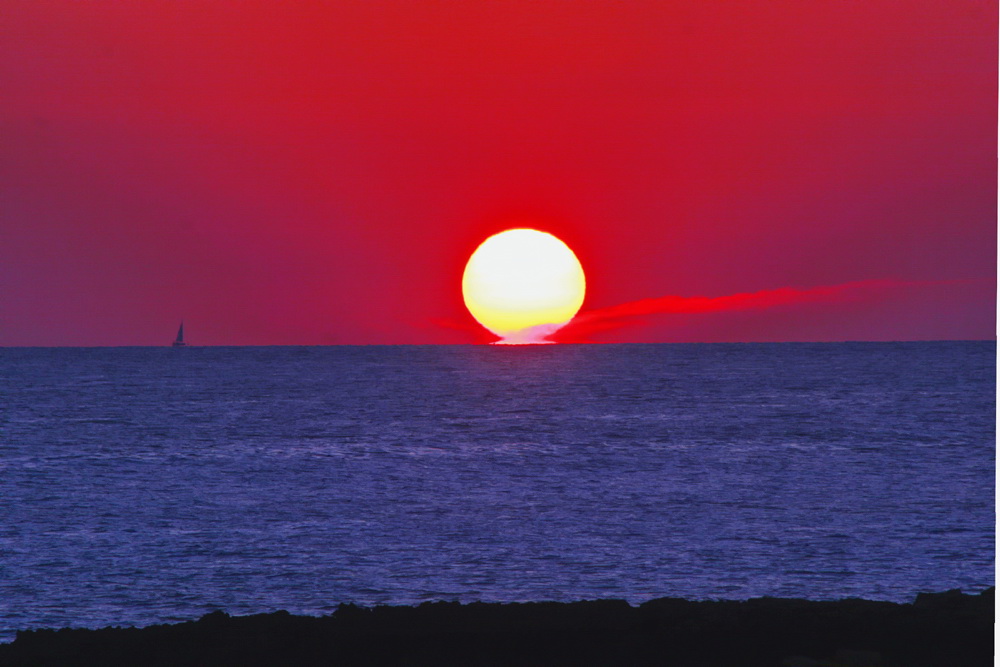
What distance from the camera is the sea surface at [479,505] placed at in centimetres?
2516

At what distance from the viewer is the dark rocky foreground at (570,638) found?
15.2m

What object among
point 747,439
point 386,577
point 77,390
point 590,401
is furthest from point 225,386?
point 386,577

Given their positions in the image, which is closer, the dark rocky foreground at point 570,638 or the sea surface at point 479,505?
the dark rocky foreground at point 570,638

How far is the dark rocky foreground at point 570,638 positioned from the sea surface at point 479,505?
20.1 feet

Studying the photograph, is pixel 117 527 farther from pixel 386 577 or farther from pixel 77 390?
pixel 77 390

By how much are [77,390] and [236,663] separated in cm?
11634

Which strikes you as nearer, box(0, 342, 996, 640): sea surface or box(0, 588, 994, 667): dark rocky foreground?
box(0, 588, 994, 667): dark rocky foreground

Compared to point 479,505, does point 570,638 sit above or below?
above

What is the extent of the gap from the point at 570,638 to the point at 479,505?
2331cm

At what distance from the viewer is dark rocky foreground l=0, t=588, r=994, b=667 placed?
1517 cm

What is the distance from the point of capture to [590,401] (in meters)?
103

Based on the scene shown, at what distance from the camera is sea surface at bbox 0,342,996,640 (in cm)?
2516

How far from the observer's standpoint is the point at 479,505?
1538 inches

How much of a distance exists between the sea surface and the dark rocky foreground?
6112 mm
